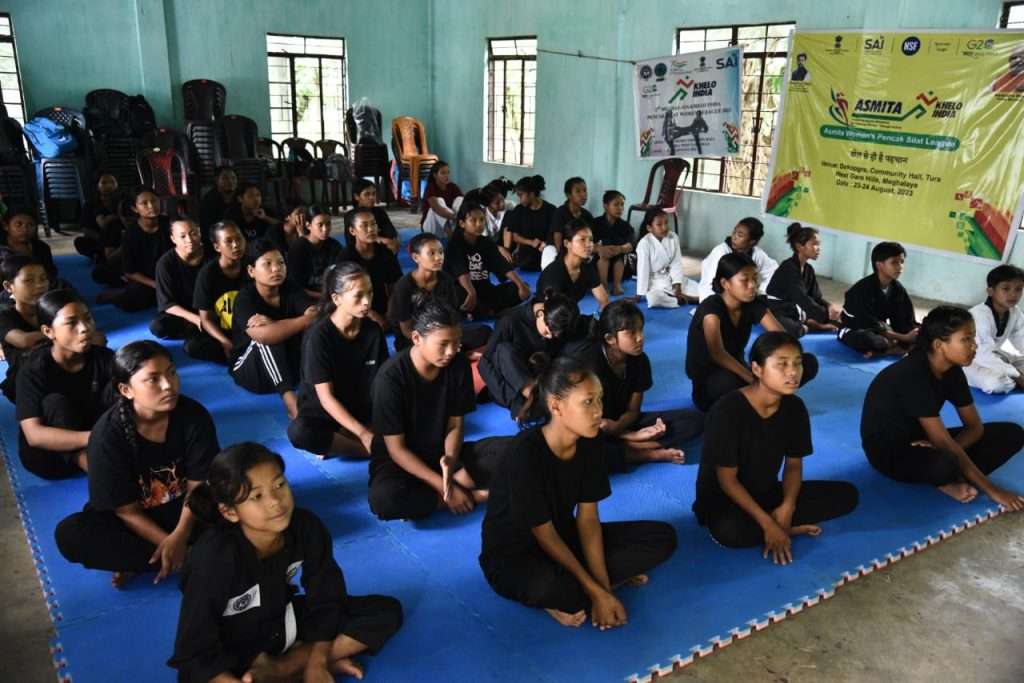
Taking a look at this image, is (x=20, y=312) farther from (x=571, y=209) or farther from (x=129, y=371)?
(x=571, y=209)

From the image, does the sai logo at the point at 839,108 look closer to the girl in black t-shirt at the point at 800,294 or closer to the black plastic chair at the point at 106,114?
the girl in black t-shirt at the point at 800,294

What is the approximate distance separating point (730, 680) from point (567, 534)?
682 millimetres

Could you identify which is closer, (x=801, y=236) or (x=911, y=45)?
(x=801, y=236)

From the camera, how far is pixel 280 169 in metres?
11.2

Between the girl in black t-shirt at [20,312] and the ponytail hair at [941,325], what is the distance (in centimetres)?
430

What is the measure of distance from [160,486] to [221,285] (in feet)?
8.07

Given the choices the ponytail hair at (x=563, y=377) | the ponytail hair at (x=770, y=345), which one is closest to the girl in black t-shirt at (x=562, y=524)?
the ponytail hair at (x=563, y=377)

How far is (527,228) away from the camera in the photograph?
26.8ft

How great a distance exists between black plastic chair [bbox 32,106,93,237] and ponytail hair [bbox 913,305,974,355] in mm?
9507

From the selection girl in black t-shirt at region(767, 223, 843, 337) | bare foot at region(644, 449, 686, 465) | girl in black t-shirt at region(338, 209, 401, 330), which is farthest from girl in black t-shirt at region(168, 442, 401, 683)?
girl in black t-shirt at region(767, 223, 843, 337)

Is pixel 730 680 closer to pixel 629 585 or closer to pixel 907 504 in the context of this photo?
pixel 629 585

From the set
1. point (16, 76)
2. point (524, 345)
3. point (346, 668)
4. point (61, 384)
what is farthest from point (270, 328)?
point (16, 76)

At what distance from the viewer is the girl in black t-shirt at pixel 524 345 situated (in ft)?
13.6

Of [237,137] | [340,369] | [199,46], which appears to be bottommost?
[340,369]
